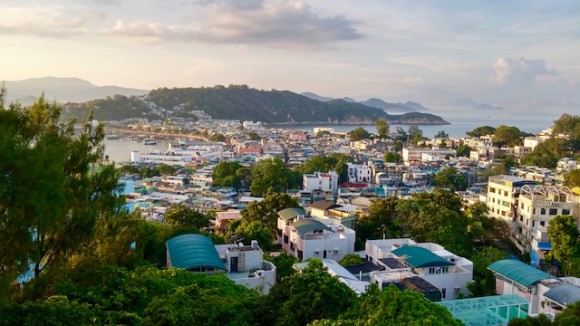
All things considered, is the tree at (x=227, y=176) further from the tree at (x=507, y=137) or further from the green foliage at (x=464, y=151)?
the tree at (x=507, y=137)

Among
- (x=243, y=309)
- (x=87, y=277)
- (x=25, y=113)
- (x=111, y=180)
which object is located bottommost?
(x=243, y=309)

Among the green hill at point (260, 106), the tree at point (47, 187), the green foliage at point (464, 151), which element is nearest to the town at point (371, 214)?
the green foliage at point (464, 151)

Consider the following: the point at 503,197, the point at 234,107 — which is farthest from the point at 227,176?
the point at 234,107

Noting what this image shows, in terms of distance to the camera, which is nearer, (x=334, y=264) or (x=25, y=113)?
(x=25, y=113)

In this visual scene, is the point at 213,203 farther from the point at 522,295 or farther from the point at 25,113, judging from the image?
the point at 25,113

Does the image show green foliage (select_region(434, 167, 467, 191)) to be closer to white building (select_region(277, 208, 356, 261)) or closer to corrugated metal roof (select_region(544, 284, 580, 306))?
white building (select_region(277, 208, 356, 261))

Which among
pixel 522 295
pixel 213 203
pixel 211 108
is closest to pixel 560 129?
pixel 213 203

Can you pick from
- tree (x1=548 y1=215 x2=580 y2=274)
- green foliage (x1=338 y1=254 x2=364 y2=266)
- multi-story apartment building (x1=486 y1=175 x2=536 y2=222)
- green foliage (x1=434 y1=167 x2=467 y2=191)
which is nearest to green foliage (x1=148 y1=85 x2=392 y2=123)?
green foliage (x1=434 y1=167 x2=467 y2=191)
